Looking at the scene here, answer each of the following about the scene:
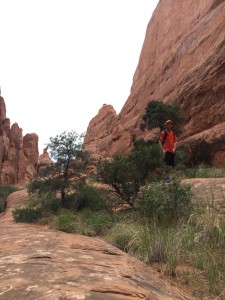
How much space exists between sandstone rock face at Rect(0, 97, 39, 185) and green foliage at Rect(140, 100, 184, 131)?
106 feet

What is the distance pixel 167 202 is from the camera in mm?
7891

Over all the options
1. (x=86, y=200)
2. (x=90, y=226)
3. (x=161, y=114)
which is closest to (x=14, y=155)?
(x=161, y=114)

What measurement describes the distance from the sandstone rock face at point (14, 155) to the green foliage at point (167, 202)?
46.9 metres

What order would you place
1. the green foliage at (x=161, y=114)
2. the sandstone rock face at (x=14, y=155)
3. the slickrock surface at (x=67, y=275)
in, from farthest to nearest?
the sandstone rock face at (x=14, y=155), the green foliage at (x=161, y=114), the slickrock surface at (x=67, y=275)

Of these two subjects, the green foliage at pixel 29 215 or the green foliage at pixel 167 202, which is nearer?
the green foliage at pixel 167 202

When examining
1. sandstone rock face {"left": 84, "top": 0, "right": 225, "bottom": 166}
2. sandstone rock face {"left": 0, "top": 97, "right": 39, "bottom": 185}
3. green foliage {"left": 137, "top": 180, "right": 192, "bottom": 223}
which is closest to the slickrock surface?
green foliage {"left": 137, "top": 180, "right": 192, "bottom": 223}

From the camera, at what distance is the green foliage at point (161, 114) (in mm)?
25292

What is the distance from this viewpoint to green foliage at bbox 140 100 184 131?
2529cm

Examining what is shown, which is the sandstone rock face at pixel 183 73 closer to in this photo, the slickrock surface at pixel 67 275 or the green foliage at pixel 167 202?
the green foliage at pixel 167 202

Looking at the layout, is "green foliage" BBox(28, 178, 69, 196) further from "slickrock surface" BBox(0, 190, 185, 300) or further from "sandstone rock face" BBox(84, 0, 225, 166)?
"slickrock surface" BBox(0, 190, 185, 300)

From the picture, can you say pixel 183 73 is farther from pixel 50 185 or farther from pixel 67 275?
pixel 67 275

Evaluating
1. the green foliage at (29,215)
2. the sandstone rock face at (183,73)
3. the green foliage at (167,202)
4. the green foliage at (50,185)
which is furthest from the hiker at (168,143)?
the sandstone rock face at (183,73)

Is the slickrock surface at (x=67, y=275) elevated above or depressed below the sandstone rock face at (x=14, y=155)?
below

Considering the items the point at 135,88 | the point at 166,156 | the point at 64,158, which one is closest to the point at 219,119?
the point at 64,158
